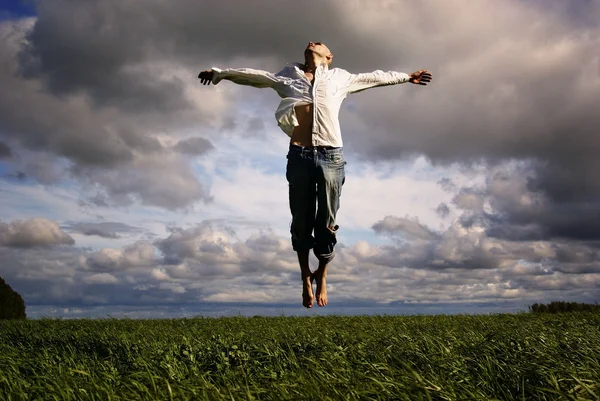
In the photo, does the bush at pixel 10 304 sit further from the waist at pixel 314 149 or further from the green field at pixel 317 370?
the waist at pixel 314 149

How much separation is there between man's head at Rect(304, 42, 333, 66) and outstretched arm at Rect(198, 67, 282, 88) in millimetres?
446

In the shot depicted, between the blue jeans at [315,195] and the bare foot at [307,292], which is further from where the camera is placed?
the bare foot at [307,292]

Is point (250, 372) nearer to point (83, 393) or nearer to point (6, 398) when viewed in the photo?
point (83, 393)

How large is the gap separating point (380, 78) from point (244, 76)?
1.65m

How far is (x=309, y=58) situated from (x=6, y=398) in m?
4.84

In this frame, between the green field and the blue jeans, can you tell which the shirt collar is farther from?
the green field

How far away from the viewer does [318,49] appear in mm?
6965

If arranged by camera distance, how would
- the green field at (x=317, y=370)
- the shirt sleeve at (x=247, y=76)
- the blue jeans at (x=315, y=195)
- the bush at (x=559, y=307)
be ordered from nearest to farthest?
the green field at (x=317, y=370) < the blue jeans at (x=315, y=195) < the shirt sleeve at (x=247, y=76) < the bush at (x=559, y=307)

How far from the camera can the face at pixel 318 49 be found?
6.95 m

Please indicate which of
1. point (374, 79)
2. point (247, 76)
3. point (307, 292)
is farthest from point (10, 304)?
point (374, 79)

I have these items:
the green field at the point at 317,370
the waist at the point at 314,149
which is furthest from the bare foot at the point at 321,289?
the waist at the point at 314,149

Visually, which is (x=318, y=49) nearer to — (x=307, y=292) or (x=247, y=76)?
(x=247, y=76)

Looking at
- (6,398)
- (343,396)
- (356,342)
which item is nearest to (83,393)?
(6,398)

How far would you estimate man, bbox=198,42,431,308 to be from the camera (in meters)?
6.65
